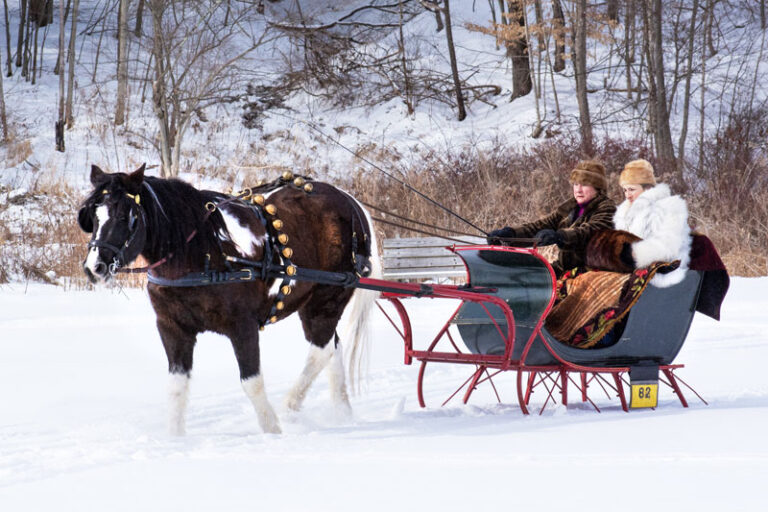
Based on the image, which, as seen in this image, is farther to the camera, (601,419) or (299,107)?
(299,107)

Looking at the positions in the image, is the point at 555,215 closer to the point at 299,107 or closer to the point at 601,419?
the point at 601,419

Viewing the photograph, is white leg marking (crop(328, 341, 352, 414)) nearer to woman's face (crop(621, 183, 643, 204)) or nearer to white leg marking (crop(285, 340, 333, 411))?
white leg marking (crop(285, 340, 333, 411))

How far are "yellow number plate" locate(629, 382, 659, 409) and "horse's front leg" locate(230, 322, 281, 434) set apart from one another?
7.03 ft

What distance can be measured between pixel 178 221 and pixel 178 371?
0.79 meters

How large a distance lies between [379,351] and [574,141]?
925 cm

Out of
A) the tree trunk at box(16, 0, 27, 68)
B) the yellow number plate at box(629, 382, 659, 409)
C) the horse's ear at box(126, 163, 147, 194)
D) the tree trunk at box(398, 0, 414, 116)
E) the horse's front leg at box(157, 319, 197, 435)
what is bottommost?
the yellow number plate at box(629, 382, 659, 409)

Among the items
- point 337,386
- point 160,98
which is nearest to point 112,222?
point 337,386

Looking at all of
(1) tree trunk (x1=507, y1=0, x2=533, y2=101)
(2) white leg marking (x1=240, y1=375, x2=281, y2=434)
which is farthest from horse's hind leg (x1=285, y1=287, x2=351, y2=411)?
(1) tree trunk (x1=507, y1=0, x2=533, y2=101)

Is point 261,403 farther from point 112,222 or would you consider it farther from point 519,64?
point 519,64

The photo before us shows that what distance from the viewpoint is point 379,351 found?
8477 millimetres

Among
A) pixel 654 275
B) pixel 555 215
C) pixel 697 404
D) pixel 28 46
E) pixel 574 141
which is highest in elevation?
pixel 28 46

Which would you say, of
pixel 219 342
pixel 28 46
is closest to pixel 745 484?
pixel 219 342

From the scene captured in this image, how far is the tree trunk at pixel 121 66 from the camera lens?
2023cm

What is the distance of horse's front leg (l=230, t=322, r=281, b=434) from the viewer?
15.1ft
